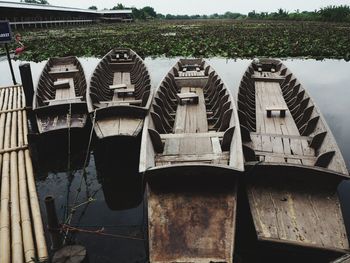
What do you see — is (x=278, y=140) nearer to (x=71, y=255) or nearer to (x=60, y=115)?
(x=71, y=255)

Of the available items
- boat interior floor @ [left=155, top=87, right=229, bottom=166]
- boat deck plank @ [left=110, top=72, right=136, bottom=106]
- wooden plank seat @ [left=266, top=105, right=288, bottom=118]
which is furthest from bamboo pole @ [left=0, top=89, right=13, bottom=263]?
wooden plank seat @ [left=266, top=105, right=288, bottom=118]

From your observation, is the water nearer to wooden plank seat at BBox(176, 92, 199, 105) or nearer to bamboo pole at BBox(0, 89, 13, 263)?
bamboo pole at BBox(0, 89, 13, 263)

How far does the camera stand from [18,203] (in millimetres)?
5672

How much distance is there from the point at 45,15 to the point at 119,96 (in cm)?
4560

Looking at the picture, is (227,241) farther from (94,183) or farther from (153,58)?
(153,58)

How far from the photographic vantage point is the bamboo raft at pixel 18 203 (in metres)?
4.60

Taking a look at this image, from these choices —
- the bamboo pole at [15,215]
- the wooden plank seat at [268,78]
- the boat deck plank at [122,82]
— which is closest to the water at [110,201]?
the bamboo pole at [15,215]

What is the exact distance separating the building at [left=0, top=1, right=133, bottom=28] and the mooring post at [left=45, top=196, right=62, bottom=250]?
31.4 metres

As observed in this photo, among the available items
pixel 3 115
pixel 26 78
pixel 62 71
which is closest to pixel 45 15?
pixel 62 71

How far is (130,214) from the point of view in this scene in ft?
22.2

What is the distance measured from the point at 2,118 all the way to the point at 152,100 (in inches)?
191

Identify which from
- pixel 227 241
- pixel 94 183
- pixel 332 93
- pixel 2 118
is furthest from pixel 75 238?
pixel 332 93

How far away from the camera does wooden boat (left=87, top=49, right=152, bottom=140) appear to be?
7.90 metres

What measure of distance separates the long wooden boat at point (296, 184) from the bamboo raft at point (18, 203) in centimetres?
343
